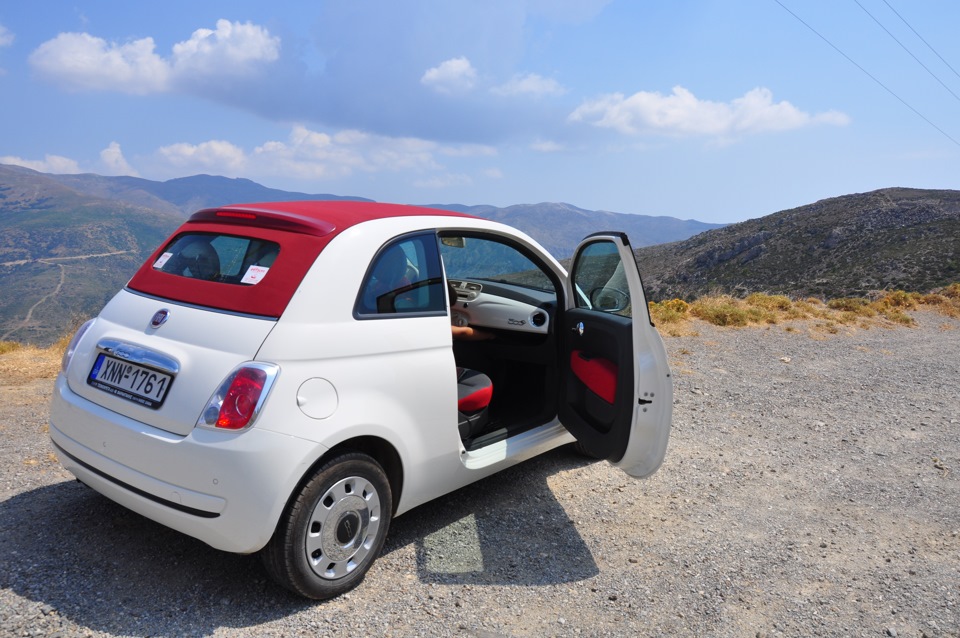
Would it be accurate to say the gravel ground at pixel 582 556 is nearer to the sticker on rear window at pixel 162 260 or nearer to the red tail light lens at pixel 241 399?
the red tail light lens at pixel 241 399

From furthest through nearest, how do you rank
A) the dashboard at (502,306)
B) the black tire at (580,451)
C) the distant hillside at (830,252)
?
the distant hillside at (830,252) < the black tire at (580,451) < the dashboard at (502,306)

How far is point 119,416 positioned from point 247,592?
3.21ft

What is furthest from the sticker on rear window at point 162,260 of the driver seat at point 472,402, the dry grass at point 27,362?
the dry grass at point 27,362

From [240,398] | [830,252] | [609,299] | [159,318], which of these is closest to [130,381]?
[159,318]

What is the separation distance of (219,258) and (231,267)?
0.14m

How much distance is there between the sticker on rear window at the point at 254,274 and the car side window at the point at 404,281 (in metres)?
0.45

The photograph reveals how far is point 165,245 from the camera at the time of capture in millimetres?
3561

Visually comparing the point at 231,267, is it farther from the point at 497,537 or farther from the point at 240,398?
the point at 497,537

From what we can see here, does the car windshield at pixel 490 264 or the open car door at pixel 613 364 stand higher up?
the car windshield at pixel 490 264

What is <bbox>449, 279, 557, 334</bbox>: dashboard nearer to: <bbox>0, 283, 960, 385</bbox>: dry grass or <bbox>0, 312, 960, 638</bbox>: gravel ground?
<bbox>0, 312, 960, 638</bbox>: gravel ground

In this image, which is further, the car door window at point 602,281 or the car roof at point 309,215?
the car door window at point 602,281

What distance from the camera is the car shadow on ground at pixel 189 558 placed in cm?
284

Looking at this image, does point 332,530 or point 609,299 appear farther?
point 609,299

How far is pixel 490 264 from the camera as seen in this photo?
448cm
